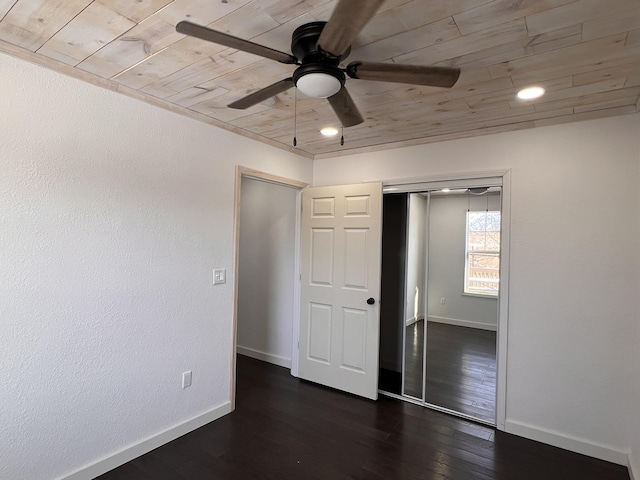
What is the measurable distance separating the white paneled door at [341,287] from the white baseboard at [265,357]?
384 millimetres

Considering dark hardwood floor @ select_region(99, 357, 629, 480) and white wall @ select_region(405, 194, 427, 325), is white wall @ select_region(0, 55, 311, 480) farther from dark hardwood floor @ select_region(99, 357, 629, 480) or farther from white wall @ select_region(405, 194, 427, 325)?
white wall @ select_region(405, 194, 427, 325)

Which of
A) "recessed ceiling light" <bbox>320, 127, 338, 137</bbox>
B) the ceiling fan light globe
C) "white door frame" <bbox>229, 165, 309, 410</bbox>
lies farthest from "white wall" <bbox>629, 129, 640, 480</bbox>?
"white door frame" <bbox>229, 165, 309, 410</bbox>

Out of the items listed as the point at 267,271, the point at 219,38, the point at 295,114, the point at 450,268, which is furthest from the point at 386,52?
the point at 267,271

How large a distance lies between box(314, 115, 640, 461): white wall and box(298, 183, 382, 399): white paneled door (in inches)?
44.5

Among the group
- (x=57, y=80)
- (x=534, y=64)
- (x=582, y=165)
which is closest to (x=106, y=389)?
(x=57, y=80)

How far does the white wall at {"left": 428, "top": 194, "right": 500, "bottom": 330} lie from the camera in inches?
125

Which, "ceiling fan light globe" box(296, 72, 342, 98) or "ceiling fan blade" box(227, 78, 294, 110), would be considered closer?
"ceiling fan light globe" box(296, 72, 342, 98)

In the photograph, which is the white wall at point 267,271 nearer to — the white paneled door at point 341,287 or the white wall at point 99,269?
the white paneled door at point 341,287

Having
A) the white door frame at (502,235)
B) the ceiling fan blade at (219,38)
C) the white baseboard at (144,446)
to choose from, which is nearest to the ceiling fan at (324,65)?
the ceiling fan blade at (219,38)

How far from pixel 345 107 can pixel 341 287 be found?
6.73 ft

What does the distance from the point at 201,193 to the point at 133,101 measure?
759 mm

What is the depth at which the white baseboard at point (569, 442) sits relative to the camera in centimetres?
237

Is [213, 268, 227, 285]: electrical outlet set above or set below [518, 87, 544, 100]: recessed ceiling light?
below

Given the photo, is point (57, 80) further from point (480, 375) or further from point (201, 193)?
point (480, 375)
